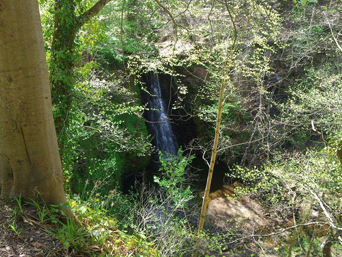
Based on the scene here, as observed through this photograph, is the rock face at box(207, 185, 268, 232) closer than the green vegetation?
No

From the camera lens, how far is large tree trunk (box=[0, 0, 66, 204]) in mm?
2004

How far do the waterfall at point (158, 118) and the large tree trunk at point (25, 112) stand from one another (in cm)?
1057

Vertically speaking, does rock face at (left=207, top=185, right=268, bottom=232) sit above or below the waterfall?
below

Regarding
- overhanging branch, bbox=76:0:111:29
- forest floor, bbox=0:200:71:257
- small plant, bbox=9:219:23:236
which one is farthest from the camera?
overhanging branch, bbox=76:0:111:29

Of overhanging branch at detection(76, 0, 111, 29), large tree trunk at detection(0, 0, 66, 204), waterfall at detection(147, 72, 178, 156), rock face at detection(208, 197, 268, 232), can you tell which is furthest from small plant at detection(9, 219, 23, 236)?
waterfall at detection(147, 72, 178, 156)

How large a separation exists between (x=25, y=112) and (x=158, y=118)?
11.1m

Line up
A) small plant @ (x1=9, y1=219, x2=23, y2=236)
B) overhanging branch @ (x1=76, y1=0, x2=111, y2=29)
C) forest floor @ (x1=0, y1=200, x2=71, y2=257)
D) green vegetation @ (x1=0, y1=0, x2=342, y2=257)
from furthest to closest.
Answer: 1. overhanging branch @ (x1=76, y1=0, x2=111, y2=29)
2. green vegetation @ (x1=0, y1=0, x2=342, y2=257)
3. small plant @ (x1=9, y1=219, x2=23, y2=236)
4. forest floor @ (x1=0, y1=200, x2=71, y2=257)

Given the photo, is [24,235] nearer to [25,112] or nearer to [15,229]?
[15,229]

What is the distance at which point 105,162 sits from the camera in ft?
29.1

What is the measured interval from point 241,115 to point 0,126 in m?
11.0

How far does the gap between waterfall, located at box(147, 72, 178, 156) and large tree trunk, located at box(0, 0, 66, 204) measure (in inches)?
416

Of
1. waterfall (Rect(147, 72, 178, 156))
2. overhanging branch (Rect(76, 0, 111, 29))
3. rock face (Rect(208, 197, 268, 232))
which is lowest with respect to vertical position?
rock face (Rect(208, 197, 268, 232))

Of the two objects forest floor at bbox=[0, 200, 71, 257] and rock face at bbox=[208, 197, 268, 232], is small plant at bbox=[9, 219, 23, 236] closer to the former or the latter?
forest floor at bbox=[0, 200, 71, 257]

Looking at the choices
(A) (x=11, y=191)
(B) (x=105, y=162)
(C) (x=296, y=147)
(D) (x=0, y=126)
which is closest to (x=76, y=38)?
(D) (x=0, y=126)
